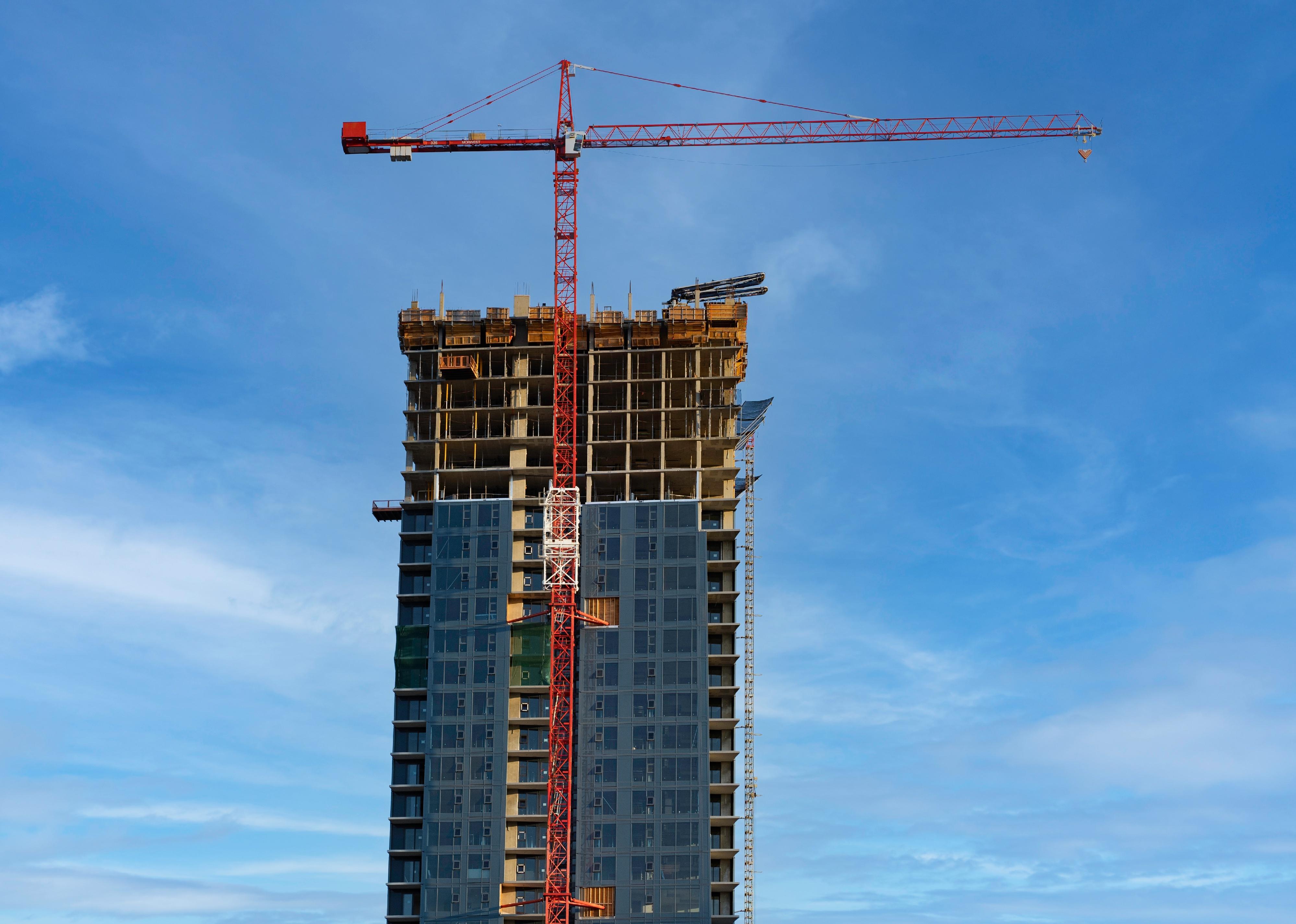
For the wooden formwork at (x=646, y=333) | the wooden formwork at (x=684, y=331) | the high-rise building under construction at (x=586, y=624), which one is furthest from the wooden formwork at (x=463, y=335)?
the wooden formwork at (x=684, y=331)

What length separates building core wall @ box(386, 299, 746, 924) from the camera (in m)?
173

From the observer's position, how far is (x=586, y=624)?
18112cm

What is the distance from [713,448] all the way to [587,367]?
736 inches

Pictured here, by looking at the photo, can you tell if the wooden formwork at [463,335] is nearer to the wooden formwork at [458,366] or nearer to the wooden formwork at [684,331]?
the wooden formwork at [458,366]

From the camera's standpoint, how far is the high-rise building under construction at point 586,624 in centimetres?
17325

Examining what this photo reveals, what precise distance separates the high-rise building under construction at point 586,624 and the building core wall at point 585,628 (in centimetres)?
21

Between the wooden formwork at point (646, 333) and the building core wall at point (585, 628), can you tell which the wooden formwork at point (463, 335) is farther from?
the wooden formwork at point (646, 333)

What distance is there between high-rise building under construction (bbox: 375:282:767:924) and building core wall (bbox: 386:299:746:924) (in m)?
0.21

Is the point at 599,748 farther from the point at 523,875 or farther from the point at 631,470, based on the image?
the point at 631,470

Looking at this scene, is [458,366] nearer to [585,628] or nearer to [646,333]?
[646,333]

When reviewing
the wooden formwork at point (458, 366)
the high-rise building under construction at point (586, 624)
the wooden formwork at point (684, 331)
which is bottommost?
the high-rise building under construction at point (586, 624)

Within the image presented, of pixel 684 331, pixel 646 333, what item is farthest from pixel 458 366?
pixel 684 331

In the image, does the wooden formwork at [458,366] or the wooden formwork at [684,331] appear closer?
the wooden formwork at [458,366]

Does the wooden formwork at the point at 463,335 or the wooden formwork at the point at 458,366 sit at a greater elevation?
the wooden formwork at the point at 463,335
